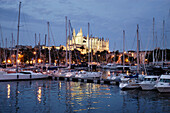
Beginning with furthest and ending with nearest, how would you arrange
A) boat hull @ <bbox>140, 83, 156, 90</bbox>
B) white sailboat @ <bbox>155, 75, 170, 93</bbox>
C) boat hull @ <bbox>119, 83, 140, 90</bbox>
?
boat hull @ <bbox>119, 83, 140, 90</bbox> < boat hull @ <bbox>140, 83, 156, 90</bbox> < white sailboat @ <bbox>155, 75, 170, 93</bbox>

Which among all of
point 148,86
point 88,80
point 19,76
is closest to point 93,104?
point 148,86

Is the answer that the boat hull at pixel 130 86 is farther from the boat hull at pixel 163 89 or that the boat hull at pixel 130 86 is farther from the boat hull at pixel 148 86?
the boat hull at pixel 163 89

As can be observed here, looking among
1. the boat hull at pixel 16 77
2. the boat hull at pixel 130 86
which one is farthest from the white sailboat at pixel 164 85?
the boat hull at pixel 16 77

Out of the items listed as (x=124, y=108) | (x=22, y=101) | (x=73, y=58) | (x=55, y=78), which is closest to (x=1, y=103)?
(x=22, y=101)

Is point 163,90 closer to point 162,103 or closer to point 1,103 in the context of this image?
point 162,103

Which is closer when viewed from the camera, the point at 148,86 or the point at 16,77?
the point at 148,86

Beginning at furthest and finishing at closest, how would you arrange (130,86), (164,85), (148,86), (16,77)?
(16,77) → (130,86) → (148,86) → (164,85)

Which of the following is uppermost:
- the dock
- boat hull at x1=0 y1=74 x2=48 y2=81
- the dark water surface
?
boat hull at x1=0 y1=74 x2=48 y2=81

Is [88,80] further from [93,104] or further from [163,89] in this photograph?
[93,104]

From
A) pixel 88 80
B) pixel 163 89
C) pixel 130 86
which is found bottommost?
pixel 88 80

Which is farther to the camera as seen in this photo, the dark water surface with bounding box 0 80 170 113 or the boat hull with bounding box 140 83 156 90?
the boat hull with bounding box 140 83 156 90

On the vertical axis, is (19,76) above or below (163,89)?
above

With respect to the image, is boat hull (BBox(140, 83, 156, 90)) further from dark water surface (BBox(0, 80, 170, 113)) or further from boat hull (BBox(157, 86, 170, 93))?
dark water surface (BBox(0, 80, 170, 113))

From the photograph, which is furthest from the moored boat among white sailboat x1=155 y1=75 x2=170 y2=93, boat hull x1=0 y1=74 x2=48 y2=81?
white sailboat x1=155 y1=75 x2=170 y2=93
